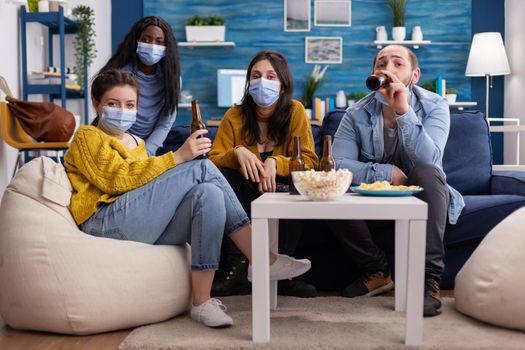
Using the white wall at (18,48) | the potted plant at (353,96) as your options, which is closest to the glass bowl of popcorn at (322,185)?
the white wall at (18,48)

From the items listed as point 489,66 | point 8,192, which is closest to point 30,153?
point 8,192

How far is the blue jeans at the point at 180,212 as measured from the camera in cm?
226

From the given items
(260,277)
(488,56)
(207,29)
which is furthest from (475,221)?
(207,29)

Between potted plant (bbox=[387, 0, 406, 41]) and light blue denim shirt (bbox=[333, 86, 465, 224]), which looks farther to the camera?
potted plant (bbox=[387, 0, 406, 41])

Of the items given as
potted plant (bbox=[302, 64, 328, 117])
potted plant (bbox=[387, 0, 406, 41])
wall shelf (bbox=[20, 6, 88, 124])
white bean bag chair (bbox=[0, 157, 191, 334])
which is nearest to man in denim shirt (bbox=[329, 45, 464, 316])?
white bean bag chair (bbox=[0, 157, 191, 334])

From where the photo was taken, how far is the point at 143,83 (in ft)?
10.8

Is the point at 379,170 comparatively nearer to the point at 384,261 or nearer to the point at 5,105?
the point at 384,261

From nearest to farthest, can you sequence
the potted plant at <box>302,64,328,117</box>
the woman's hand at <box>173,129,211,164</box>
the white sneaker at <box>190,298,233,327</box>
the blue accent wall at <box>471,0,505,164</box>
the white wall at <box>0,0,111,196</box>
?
the white sneaker at <box>190,298,233,327</box>
the woman's hand at <box>173,129,211,164</box>
the white wall at <box>0,0,111,196</box>
the potted plant at <box>302,64,328,117</box>
the blue accent wall at <box>471,0,505,164</box>

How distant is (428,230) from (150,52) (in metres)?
1.55

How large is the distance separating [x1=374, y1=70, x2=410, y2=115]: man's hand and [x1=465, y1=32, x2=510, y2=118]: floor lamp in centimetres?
382

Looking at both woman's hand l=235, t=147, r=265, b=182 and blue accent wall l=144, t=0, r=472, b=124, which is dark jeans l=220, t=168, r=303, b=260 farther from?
blue accent wall l=144, t=0, r=472, b=124

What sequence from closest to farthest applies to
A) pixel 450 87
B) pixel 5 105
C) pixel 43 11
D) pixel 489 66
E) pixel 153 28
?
pixel 153 28, pixel 5 105, pixel 43 11, pixel 489 66, pixel 450 87

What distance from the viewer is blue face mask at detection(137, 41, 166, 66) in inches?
129

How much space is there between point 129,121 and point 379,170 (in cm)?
95
